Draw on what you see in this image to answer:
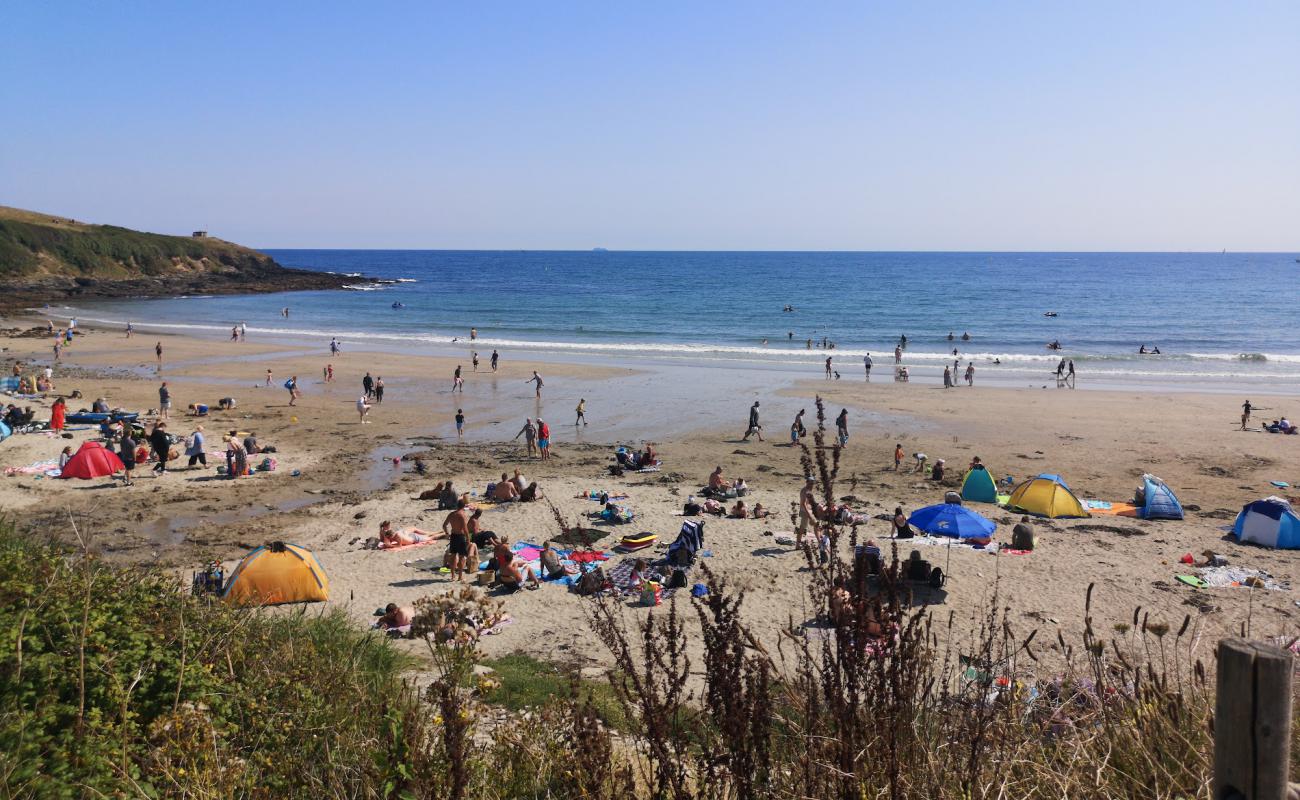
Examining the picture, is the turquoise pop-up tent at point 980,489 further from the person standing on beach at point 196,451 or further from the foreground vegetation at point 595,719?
the person standing on beach at point 196,451

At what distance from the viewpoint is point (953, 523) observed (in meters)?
14.3

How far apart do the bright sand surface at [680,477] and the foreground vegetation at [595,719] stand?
1.01 meters

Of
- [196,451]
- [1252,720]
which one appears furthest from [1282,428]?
[196,451]

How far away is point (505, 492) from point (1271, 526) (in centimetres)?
1426

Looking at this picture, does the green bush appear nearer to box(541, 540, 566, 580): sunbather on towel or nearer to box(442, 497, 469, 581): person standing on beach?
box(442, 497, 469, 581): person standing on beach

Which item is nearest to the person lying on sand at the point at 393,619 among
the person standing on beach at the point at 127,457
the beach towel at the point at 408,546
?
the beach towel at the point at 408,546

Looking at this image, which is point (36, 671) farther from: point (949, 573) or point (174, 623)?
point (949, 573)

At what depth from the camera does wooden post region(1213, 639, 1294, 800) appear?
1.92 metres

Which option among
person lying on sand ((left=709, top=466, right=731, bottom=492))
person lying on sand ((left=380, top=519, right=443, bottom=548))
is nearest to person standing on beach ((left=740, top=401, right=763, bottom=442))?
person lying on sand ((left=709, top=466, right=731, bottom=492))

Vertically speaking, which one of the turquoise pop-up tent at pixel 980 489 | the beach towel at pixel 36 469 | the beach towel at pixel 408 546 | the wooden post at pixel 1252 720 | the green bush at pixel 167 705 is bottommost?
the beach towel at pixel 408 546

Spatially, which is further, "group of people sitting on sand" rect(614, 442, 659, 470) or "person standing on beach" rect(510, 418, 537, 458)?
"person standing on beach" rect(510, 418, 537, 458)

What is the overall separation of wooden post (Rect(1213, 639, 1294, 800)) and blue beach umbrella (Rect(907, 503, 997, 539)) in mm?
12825

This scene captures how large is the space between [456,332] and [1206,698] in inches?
2138

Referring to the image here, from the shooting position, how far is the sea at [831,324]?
41875mm
